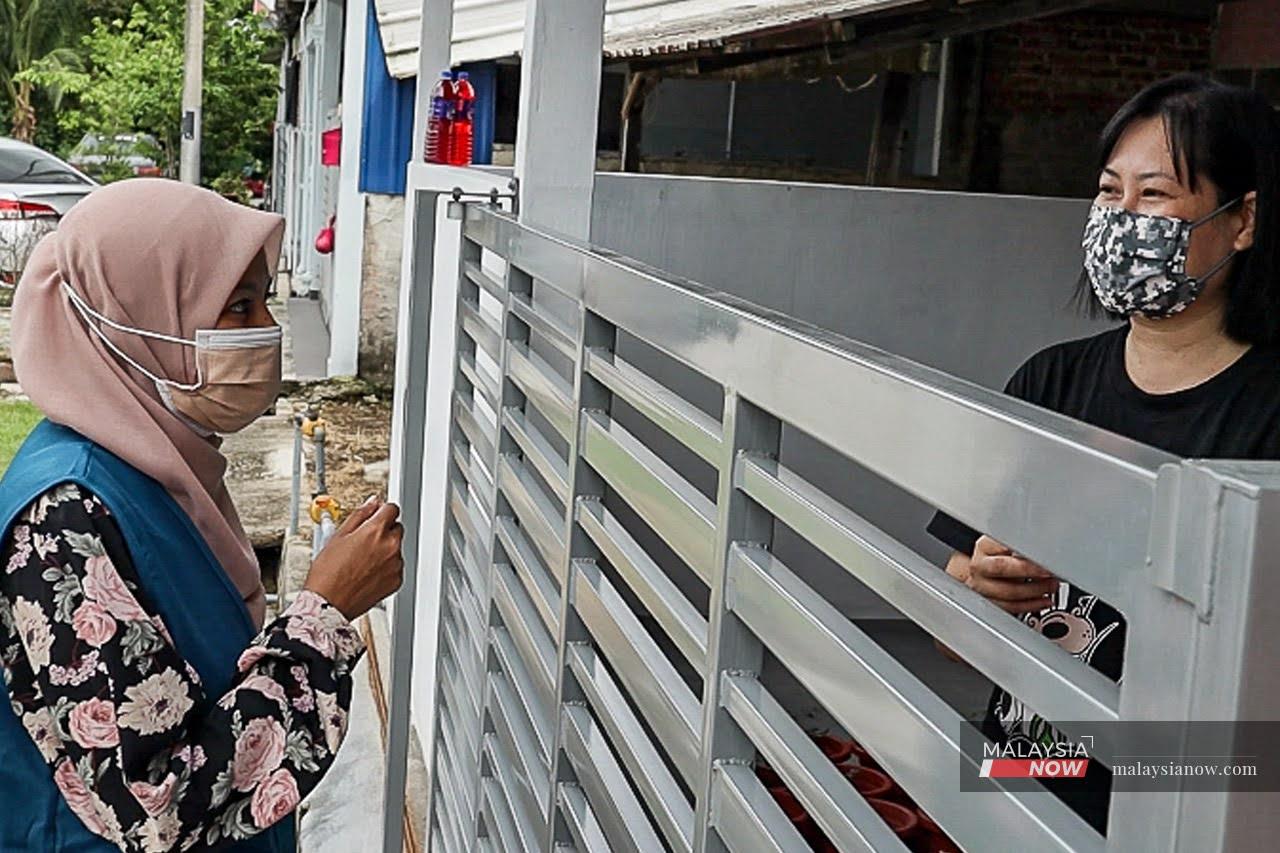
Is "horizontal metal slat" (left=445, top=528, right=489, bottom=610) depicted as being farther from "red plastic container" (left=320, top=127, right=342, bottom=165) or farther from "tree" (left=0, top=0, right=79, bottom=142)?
"tree" (left=0, top=0, right=79, bottom=142)

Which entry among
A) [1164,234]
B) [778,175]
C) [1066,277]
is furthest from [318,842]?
[778,175]

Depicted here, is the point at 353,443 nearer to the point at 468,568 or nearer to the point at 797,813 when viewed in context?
the point at 468,568

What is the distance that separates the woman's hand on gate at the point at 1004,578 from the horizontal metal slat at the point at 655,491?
242mm

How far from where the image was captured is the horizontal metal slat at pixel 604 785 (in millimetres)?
1857

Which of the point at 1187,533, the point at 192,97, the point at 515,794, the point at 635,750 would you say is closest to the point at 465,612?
the point at 515,794

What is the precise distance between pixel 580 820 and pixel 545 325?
0.78 m

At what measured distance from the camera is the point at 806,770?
130 cm

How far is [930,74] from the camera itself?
33.5 feet

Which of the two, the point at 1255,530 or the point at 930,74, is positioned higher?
the point at 930,74

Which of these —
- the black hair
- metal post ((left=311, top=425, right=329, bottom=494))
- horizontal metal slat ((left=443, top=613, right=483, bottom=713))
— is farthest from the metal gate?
metal post ((left=311, top=425, right=329, bottom=494))

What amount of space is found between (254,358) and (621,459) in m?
0.67

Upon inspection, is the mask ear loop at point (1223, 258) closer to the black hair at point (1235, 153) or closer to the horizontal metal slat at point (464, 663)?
the black hair at point (1235, 153)

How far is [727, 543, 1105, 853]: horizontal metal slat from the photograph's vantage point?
36.7 inches

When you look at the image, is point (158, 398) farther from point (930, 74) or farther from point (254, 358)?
point (930, 74)
